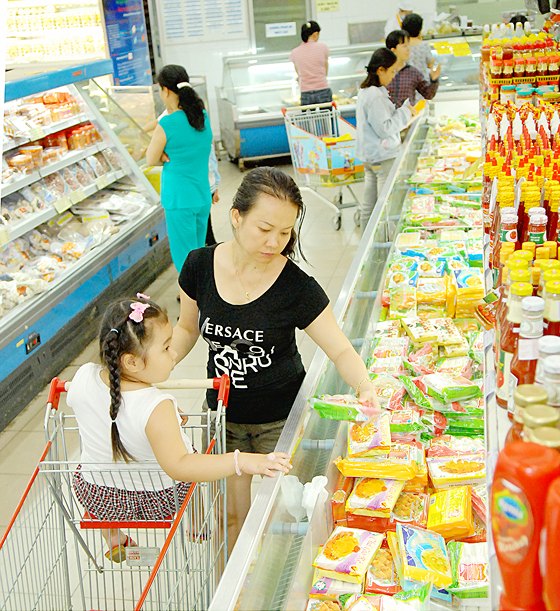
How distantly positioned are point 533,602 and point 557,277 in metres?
0.61

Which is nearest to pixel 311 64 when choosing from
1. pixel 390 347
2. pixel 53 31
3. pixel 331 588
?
pixel 53 31

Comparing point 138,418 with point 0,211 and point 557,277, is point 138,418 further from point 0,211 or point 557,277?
point 0,211

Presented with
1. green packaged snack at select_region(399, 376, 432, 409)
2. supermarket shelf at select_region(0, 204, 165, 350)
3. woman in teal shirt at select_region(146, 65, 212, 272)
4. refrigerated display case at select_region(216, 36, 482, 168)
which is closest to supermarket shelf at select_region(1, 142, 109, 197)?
supermarket shelf at select_region(0, 204, 165, 350)

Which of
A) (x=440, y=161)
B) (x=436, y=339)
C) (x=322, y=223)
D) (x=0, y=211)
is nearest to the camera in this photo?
(x=436, y=339)

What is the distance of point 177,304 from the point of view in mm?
5543

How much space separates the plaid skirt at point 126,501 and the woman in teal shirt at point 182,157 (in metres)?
3.15

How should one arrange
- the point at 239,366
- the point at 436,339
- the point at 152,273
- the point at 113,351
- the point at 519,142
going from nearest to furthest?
the point at 113,351, the point at 239,366, the point at 436,339, the point at 519,142, the point at 152,273

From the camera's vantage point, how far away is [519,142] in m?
3.29

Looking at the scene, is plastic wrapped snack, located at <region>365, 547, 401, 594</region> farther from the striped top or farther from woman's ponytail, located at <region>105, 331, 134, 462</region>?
the striped top

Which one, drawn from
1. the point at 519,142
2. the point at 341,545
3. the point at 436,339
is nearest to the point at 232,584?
the point at 341,545

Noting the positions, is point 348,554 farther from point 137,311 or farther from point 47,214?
point 47,214

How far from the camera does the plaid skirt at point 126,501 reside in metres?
1.95

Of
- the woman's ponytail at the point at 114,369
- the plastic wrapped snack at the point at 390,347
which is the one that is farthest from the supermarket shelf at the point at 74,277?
the woman's ponytail at the point at 114,369

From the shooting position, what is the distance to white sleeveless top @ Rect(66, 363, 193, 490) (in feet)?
5.97
